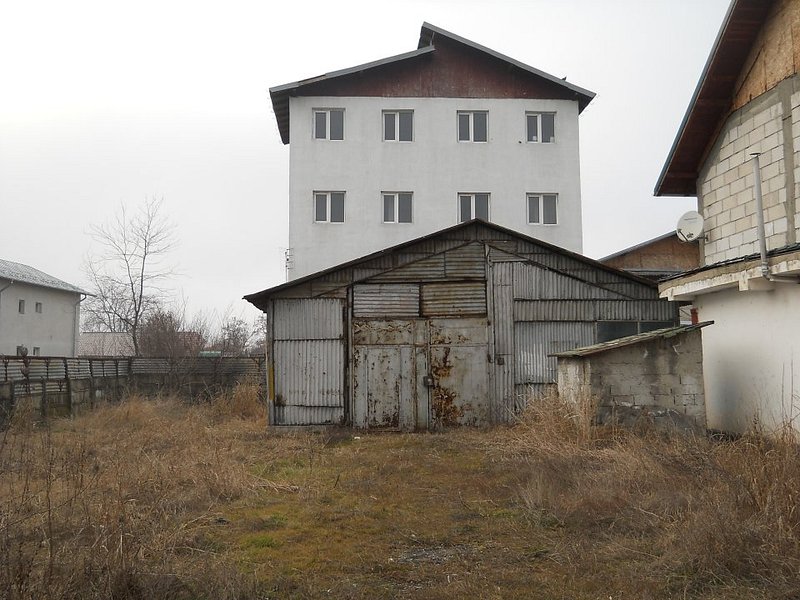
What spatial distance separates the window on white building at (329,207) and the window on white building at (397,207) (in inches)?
65.5

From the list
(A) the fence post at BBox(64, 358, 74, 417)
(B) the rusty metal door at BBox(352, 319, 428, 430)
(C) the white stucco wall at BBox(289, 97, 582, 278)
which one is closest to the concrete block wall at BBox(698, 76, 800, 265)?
(B) the rusty metal door at BBox(352, 319, 428, 430)

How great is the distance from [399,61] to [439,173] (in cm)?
454

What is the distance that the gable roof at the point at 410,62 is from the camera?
26.3 meters

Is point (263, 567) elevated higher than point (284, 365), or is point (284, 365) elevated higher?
point (284, 365)

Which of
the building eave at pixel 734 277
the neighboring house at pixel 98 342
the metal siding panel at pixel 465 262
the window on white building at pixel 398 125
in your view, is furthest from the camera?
the neighboring house at pixel 98 342

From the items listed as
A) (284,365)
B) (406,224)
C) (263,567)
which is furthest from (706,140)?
(406,224)

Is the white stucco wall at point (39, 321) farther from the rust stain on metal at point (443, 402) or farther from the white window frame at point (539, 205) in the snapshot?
the rust stain on metal at point (443, 402)

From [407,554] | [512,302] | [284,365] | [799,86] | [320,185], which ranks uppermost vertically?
[320,185]

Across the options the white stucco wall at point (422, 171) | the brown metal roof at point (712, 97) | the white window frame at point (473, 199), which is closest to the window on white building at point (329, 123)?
the white stucco wall at point (422, 171)

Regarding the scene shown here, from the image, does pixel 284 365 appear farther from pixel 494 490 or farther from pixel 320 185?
pixel 320 185

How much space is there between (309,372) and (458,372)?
325 centimetres

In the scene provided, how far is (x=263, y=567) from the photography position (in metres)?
5.78

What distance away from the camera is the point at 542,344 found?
606 inches

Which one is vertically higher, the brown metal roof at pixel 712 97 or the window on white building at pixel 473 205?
the window on white building at pixel 473 205
